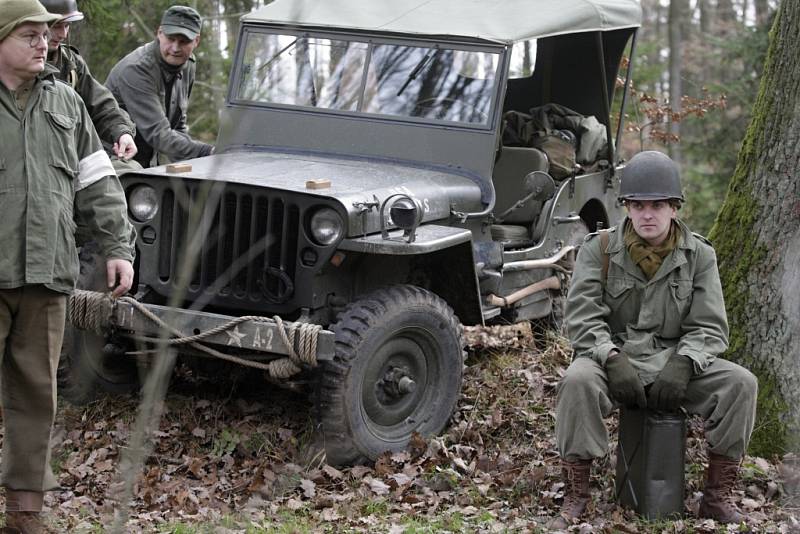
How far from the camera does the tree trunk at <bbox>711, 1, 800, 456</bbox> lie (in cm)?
517

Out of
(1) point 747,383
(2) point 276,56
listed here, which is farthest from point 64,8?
(1) point 747,383

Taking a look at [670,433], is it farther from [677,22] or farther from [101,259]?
[677,22]

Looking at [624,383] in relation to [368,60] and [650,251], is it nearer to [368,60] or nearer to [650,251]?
[650,251]

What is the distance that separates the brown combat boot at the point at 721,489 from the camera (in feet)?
14.7

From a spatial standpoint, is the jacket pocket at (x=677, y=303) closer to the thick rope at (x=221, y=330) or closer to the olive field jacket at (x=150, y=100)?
the thick rope at (x=221, y=330)

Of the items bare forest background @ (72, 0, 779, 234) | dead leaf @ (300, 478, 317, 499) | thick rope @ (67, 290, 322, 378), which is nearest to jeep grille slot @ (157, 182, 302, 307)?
thick rope @ (67, 290, 322, 378)

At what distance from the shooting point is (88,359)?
568 centimetres

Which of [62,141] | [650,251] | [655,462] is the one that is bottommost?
[655,462]

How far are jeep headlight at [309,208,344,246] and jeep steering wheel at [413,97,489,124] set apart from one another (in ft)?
4.65

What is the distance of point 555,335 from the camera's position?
6977 mm

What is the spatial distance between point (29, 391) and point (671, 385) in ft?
7.93

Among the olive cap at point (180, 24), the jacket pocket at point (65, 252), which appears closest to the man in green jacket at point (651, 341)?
the jacket pocket at point (65, 252)

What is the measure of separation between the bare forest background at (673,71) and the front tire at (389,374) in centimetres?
139

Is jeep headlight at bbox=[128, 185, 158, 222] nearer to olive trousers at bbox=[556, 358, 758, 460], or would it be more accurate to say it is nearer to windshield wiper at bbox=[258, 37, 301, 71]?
windshield wiper at bbox=[258, 37, 301, 71]
